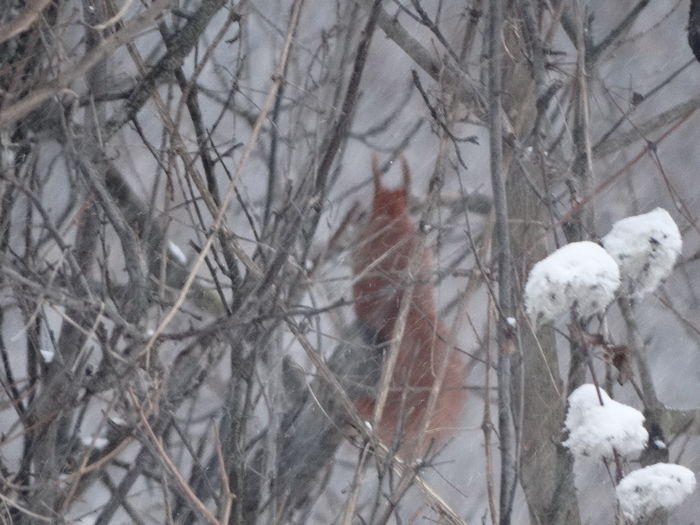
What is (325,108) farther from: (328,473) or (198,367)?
(328,473)

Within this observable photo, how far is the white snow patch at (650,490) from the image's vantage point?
5.21 ft

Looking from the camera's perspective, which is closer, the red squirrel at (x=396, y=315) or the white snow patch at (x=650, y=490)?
the white snow patch at (x=650, y=490)

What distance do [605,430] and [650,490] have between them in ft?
0.55

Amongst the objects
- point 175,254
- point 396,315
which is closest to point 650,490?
point 396,315

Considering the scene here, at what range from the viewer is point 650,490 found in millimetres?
1588

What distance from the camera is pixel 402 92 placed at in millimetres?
4977

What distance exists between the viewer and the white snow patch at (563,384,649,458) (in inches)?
59.2

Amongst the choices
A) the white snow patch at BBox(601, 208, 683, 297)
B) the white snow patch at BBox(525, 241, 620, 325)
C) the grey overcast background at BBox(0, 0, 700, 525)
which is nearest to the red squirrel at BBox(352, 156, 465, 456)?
the grey overcast background at BBox(0, 0, 700, 525)

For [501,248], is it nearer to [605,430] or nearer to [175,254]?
[605,430]

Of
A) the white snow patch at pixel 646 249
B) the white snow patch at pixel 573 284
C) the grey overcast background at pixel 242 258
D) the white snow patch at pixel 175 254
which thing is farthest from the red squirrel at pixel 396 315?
the white snow patch at pixel 573 284

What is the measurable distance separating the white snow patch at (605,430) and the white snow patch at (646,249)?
0.20 m

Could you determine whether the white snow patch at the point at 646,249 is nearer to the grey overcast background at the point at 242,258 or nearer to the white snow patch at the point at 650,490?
the grey overcast background at the point at 242,258

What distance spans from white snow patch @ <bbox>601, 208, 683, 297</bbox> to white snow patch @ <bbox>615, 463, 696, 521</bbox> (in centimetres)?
30

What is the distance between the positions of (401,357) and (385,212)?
47 cm
